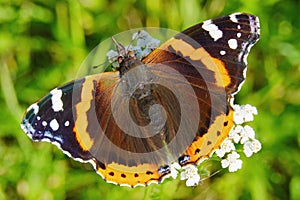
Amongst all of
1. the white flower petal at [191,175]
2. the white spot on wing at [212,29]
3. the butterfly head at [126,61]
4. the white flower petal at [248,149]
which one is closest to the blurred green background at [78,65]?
the white flower petal at [191,175]

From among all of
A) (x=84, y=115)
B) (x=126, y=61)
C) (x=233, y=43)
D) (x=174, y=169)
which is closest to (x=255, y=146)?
(x=174, y=169)

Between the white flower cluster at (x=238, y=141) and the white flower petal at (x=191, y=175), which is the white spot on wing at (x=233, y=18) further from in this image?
the white flower petal at (x=191, y=175)

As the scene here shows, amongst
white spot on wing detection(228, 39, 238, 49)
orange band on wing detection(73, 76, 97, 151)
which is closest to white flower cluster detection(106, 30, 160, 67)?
orange band on wing detection(73, 76, 97, 151)

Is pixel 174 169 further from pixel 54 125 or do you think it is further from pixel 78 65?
pixel 78 65

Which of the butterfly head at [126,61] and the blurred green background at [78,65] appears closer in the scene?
the butterfly head at [126,61]

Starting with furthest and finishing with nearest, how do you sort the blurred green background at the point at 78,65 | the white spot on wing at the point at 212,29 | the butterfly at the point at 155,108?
the blurred green background at the point at 78,65 → the white spot on wing at the point at 212,29 → the butterfly at the point at 155,108

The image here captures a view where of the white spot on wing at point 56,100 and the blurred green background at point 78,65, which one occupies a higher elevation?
the white spot on wing at point 56,100

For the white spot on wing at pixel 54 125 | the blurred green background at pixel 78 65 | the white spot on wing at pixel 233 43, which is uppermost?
the white spot on wing at pixel 233 43
